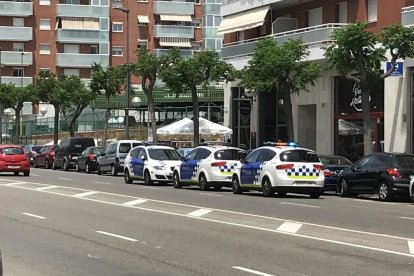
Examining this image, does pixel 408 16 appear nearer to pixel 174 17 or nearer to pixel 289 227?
pixel 289 227

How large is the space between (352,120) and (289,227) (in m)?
21.4

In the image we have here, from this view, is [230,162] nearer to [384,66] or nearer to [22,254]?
[384,66]

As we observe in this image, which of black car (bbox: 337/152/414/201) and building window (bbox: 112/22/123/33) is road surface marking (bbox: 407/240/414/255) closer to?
black car (bbox: 337/152/414/201)

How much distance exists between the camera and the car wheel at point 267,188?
22.1 metres

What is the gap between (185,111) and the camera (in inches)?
2456

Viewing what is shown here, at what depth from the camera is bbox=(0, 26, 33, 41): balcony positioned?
76312 mm

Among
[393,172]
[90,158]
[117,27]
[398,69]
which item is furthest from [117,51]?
[393,172]

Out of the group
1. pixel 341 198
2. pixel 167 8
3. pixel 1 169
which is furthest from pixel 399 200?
pixel 167 8

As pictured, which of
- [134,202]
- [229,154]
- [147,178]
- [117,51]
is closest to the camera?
[134,202]

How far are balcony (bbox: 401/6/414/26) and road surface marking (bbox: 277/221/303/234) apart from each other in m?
17.0

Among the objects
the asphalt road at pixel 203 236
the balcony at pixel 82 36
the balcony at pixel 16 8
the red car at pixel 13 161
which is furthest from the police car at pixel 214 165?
the balcony at pixel 16 8

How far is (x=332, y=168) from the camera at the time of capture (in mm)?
25641

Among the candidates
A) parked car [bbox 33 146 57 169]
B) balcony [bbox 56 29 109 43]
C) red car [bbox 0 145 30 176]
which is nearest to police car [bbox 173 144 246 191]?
red car [bbox 0 145 30 176]

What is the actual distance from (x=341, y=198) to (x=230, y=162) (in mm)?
4295
